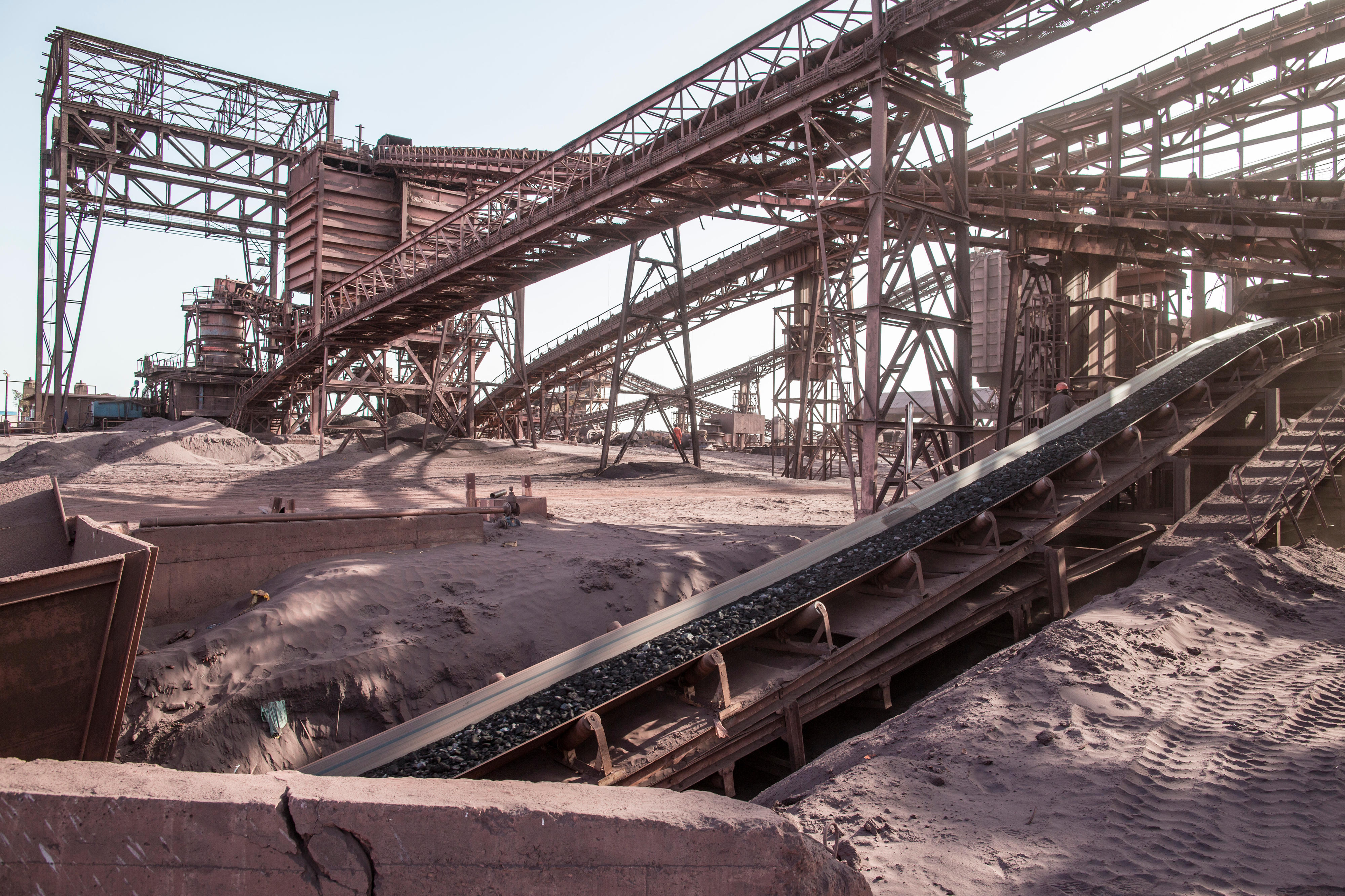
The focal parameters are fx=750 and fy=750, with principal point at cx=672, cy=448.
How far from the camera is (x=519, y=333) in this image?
80.5 ft

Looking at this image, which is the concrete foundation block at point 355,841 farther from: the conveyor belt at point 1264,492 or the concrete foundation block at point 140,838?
the conveyor belt at point 1264,492

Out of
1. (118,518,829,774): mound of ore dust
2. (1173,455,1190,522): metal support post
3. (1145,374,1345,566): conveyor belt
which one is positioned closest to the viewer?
(118,518,829,774): mound of ore dust

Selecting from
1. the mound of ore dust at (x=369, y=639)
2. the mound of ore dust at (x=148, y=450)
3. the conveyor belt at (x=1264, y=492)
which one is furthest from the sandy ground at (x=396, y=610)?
the conveyor belt at (x=1264, y=492)

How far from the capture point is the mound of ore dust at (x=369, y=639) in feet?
20.2

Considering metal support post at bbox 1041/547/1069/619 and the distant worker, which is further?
the distant worker

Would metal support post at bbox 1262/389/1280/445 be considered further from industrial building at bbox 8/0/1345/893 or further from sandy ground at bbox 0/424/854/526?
sandy ground at bbox 0/424/854/526

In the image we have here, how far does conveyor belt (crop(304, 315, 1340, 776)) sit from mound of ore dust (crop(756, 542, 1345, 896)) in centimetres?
139

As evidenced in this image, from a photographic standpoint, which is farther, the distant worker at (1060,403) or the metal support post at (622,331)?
the metal support post at (622,331)

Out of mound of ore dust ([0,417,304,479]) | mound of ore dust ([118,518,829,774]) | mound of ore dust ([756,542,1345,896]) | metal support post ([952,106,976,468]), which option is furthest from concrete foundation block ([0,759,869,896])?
mound of ore dust ([0,417,304,479])

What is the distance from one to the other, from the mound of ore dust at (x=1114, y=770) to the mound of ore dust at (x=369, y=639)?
154 inches

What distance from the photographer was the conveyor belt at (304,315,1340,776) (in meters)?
4.50

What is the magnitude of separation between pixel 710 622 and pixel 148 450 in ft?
62.1

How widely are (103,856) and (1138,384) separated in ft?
34.7

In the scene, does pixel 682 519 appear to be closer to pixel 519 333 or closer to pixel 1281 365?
pixel 1281 365
